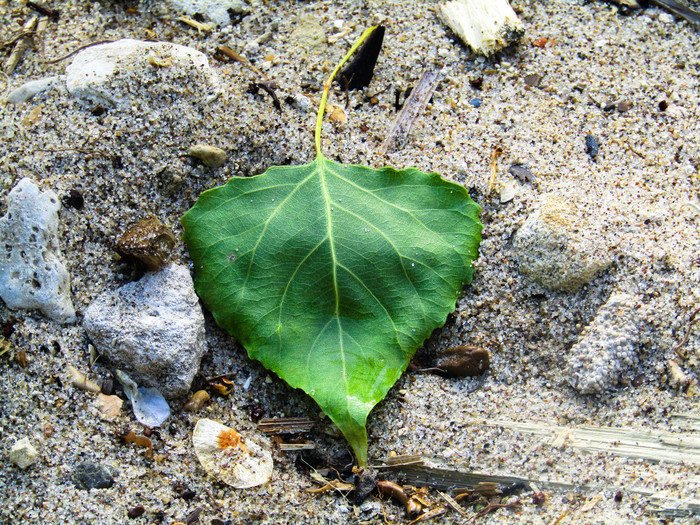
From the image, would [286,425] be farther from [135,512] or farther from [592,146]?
[592,146]

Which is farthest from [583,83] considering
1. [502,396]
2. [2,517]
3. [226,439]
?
[2,517]

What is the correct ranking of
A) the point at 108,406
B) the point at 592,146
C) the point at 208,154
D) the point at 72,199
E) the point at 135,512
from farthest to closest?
the point at 592,146
the point at 208,154
the point at 72,199
the point at 108,406
the point at 135,512

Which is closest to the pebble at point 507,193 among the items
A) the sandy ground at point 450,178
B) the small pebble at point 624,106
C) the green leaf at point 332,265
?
the sandy ground at point 450,178

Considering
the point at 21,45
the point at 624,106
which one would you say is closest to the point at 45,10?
the point at 21,45

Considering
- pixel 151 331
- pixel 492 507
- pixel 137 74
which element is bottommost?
pixel 492 507

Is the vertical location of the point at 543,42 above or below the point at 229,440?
above

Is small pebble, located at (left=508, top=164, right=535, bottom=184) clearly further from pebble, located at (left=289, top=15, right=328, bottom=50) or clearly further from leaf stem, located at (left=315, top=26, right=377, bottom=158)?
pebble, located at (left=289, top=15, right=328, bottom=50)
